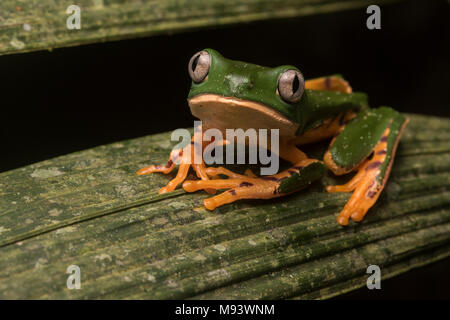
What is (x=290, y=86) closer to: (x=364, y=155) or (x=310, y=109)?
(x=310, y=109)

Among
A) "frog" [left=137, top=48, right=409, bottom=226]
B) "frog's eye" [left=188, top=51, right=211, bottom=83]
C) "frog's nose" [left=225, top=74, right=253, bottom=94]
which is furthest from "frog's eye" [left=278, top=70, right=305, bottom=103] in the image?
"frog's eye" [left=188, top=51, right=211, bottom=83]

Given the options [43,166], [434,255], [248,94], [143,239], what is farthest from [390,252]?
[43,166]

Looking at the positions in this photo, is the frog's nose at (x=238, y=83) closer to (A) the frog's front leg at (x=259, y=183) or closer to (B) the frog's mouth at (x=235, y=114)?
(B) the frog's mouth at (x=235, y=114)

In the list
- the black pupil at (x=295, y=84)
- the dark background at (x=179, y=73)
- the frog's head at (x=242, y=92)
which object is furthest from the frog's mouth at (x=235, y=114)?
the dark background at (x=179, y=73)

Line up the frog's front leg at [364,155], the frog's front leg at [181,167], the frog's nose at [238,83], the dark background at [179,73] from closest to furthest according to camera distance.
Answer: the frog's nose at [238,83] → the frog's front leg at [181,167] → the frog's front leg at [364,155] → the dark background at [179,73]

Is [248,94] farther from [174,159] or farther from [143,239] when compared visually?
[143,239]

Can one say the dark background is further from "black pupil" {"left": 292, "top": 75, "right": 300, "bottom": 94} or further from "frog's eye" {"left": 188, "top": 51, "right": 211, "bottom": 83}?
"black pupil" {"left": 292, "top": 75, "right": 300, "bottom": 94}

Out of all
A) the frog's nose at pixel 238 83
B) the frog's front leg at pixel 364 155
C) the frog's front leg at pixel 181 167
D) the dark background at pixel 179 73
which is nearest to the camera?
the frog's nose at pixel 238 83
